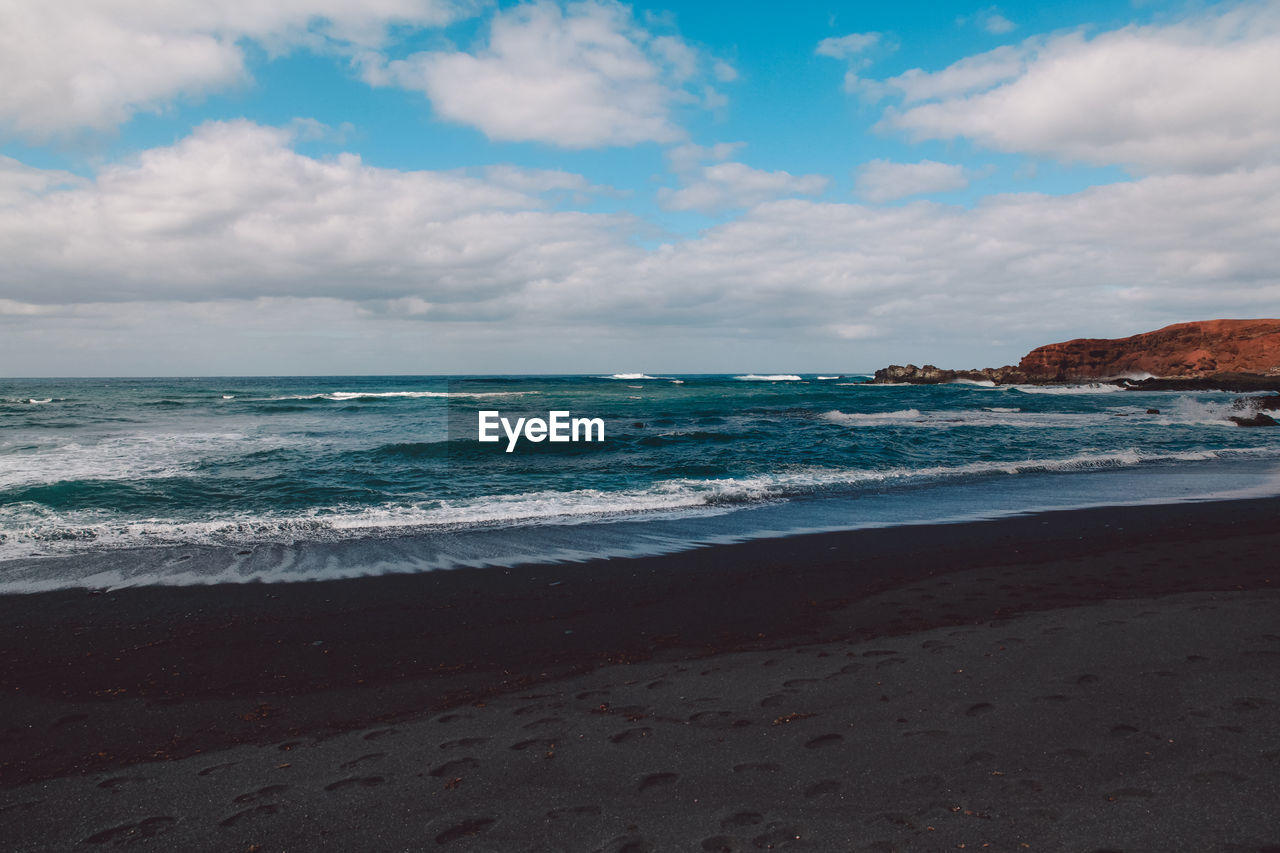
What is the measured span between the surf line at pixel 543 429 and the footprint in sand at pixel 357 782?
1756 centimetres

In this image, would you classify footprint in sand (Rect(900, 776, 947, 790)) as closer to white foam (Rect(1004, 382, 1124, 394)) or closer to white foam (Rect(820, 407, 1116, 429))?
white foam (Rect(820, 407, 1116, 429))

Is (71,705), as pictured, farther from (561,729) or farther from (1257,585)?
(1257,585)

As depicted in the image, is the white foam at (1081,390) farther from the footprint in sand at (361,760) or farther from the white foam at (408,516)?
the footprint in sand at (361,760)

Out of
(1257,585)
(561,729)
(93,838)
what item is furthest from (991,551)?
(93,838)

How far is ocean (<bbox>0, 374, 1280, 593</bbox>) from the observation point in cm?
926

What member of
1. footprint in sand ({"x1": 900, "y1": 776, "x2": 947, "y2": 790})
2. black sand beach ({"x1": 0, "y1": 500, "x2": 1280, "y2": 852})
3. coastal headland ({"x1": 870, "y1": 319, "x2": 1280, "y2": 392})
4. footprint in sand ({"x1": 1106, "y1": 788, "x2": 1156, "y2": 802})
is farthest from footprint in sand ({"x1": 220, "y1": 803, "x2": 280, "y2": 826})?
coastal headland ({"x1": 870, "y1": 319, "x2": 1280, "y2": 392})

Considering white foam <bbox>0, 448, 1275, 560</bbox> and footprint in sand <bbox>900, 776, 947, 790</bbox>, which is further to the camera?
white foam <bbox>0, 448, 1275, 560</bbox>

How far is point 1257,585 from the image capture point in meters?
6.50

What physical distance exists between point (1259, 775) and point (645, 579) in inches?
214

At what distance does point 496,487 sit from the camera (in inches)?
573

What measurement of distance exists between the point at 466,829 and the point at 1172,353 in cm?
10050

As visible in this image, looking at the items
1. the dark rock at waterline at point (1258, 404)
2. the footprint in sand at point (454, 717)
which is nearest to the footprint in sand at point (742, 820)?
the footprint in sand at point (454, 717)

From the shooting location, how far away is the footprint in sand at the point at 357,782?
11.2 feet

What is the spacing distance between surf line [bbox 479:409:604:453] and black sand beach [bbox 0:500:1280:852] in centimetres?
1505
